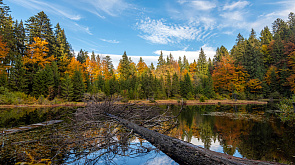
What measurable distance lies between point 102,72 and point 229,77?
3444 cm

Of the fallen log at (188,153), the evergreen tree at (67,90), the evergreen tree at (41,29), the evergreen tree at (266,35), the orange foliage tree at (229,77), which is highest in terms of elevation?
the evergreen tree at (266,35)

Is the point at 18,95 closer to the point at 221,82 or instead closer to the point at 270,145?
the point at 270,145

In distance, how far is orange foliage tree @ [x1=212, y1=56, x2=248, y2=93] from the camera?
35.3m

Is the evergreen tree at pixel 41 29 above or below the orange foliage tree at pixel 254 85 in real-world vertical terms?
above

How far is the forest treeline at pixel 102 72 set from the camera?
80.4 feet

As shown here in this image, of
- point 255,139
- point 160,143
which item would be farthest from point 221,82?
point 160,143

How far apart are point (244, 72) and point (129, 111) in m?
41.0

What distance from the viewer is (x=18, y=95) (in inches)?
842

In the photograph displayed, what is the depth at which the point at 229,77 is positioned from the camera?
36.7 metres

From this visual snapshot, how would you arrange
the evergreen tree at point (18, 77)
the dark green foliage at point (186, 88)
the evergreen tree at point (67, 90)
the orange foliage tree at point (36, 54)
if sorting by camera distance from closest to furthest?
the evergreen tree at point (18, 77)
the evergreen tree at point (67, 90)
the orange foliage tree at point (36, 54)
the dark green foliage at point (186, 88)

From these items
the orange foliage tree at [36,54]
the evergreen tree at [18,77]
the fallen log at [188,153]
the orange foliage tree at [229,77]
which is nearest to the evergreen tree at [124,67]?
the orange foliage tree at [36,54]

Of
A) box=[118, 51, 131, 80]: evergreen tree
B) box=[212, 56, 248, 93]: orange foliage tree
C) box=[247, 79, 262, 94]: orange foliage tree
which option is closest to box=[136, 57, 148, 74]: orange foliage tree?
box=[118, 51, 131, 80]: evergreen tree

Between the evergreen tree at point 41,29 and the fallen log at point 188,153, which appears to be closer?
the fallen log at point 188,153

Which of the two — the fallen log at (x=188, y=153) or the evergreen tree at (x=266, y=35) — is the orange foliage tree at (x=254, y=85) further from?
the fallen log at (x=188, y=153)
